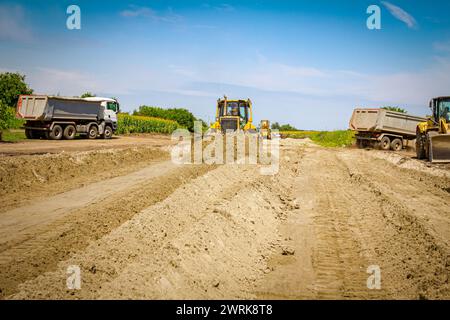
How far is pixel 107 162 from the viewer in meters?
16.2

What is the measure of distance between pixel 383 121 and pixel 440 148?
349 inches

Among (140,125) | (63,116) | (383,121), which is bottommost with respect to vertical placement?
(383,121)

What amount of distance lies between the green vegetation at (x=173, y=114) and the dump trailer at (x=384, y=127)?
3838cm

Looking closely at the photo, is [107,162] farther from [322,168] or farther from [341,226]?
[341,226]

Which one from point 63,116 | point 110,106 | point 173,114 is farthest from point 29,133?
point 173,114

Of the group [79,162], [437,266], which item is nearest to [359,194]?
[437,266]

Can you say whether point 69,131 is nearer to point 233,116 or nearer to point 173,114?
point 233,116

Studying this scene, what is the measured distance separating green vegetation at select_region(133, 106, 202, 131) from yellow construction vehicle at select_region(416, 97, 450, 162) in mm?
45663

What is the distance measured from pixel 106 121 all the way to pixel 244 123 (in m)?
10.4

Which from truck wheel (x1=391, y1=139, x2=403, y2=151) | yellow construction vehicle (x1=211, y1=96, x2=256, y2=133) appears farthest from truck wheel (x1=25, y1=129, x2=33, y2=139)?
truck wheel (x1=391, y1=139, x2=403, y2=151)

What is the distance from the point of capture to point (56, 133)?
80.0ft

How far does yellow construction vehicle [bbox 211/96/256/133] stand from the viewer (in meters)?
23.8

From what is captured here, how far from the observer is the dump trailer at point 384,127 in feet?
83.6
